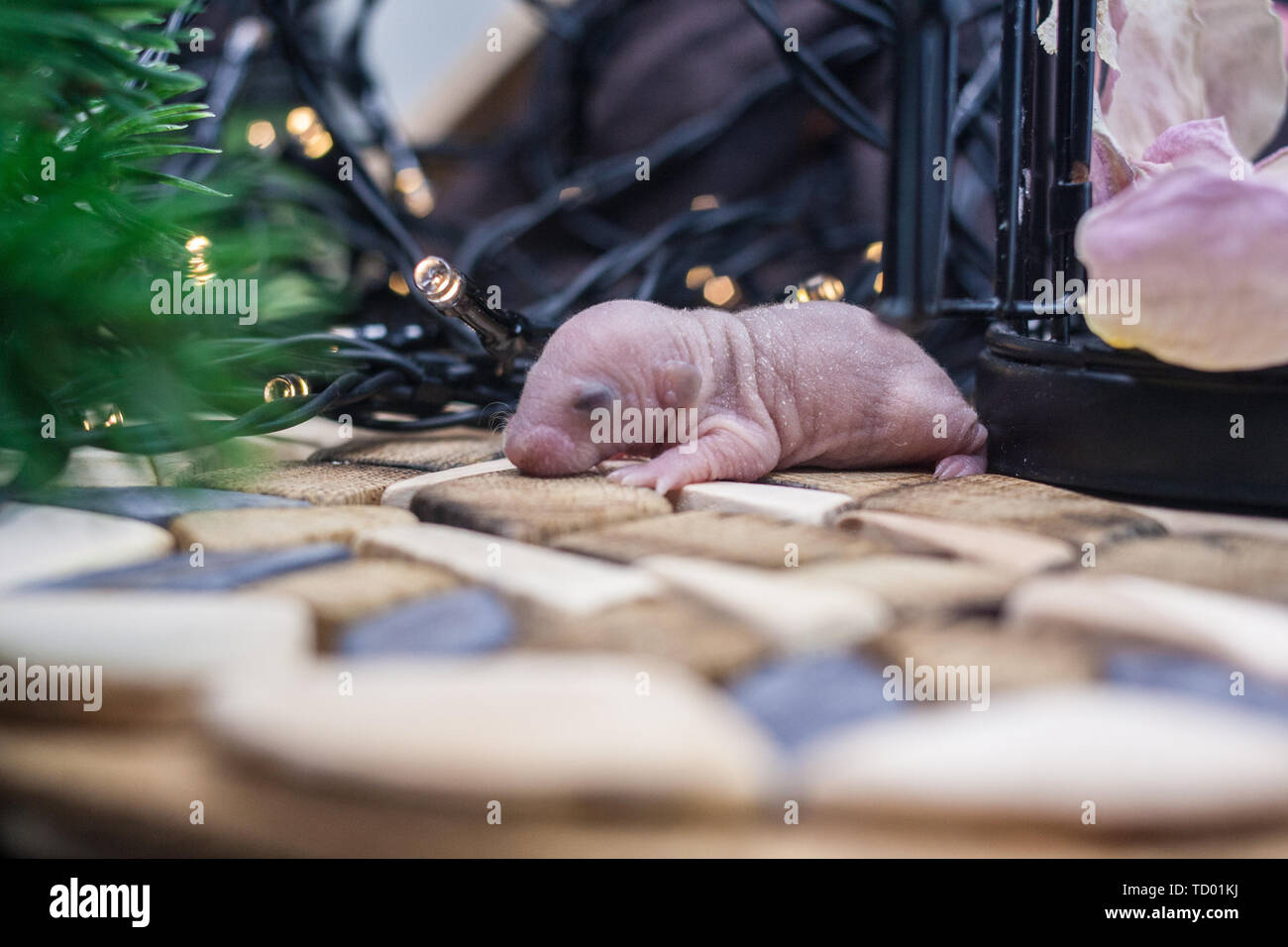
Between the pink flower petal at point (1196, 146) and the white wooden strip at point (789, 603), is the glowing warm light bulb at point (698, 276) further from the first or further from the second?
the white wooden strip at point (789, 603)

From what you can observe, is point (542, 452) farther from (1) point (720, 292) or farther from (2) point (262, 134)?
(2) point (262, 134)

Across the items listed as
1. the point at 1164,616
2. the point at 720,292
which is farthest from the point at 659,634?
the point at 720,292

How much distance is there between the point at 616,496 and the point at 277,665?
0.28 meters

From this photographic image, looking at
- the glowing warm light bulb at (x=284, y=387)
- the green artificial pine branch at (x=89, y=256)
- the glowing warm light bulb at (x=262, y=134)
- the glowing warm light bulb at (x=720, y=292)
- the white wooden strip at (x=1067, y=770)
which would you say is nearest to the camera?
the white wooden strip at (x=1067, y=770)

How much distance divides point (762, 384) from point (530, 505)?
0.33 meters

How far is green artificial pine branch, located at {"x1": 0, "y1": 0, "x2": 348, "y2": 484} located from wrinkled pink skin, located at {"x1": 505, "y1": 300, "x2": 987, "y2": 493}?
259mm

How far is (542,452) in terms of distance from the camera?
0.68m

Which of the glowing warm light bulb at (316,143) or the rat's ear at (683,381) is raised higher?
the glowing warm light bulb at (316,143)

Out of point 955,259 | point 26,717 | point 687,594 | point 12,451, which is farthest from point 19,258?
point 955,259

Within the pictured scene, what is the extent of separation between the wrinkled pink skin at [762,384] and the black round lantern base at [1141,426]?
4.5 inches

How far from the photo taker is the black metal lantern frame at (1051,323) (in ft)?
1.46

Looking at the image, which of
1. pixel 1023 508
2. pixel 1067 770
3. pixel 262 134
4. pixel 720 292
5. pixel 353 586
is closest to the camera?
pixel 1067 770

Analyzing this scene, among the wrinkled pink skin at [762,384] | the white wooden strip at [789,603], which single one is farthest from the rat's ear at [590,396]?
the white wooden strip at [789,603]

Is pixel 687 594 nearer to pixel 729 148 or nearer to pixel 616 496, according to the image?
pixel 616 496
